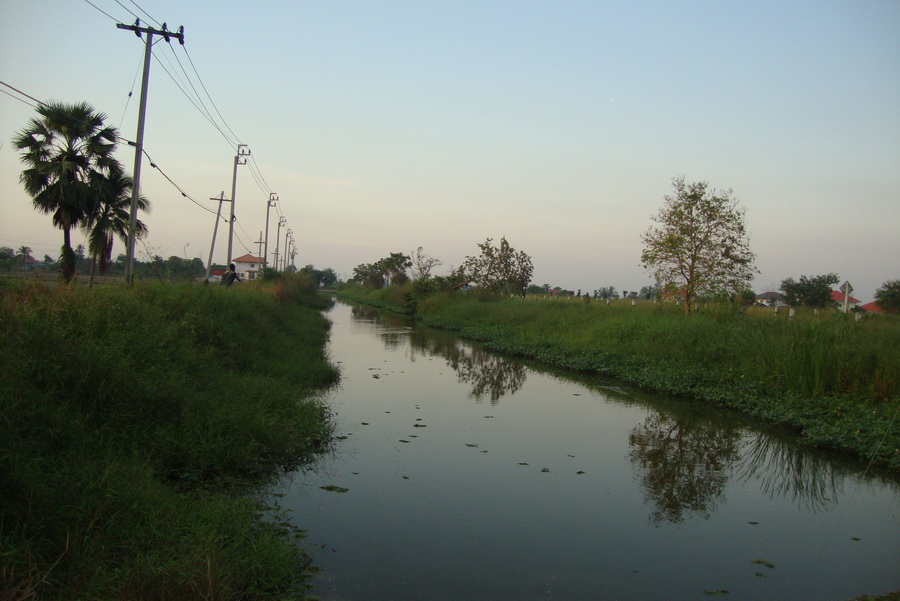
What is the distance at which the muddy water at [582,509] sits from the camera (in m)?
4.48

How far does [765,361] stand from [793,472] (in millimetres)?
4645

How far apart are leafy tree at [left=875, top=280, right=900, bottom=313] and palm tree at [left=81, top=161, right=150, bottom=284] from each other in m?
28.7

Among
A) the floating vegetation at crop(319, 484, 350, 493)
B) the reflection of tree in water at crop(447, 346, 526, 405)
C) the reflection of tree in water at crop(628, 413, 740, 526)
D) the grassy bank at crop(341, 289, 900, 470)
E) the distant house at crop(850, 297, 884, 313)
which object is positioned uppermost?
the distant house at crop(850, 297, 884, 313)

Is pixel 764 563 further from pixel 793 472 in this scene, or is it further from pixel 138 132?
pixel 138 132

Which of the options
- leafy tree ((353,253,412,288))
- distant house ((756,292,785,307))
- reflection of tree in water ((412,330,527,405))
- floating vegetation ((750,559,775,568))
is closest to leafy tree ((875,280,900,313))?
distant house ((756,292,785,307))

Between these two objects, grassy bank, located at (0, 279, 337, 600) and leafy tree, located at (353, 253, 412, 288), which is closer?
grassy bank, located at (0, 279, 337, 600)

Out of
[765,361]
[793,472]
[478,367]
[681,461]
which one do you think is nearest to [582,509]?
[681,461]

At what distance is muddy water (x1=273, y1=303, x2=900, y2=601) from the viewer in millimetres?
4484

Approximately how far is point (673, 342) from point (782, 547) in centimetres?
1023

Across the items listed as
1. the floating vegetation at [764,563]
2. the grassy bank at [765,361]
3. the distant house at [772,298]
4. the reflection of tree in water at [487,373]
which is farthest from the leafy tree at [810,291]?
the floating vegetation at [764,563]

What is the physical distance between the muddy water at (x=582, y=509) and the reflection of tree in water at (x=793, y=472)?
0.04m

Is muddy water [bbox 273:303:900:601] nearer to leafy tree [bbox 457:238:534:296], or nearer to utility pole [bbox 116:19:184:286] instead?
utility pole [bbox 116:19:184:286]

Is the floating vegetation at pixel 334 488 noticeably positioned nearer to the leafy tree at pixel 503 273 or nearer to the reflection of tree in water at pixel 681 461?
the reflection of tree in water at pixel 681 461

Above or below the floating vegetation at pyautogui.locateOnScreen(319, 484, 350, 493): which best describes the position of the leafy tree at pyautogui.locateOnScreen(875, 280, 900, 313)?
above
